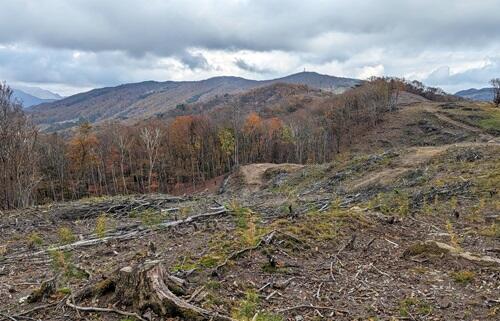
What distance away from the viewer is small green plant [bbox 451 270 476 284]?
6.43 m

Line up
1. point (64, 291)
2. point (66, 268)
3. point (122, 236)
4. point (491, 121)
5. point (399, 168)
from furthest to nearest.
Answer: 1. point (491, 121)
2. point (399, 168)
3. point (122, 236)
4. point (66, 268)
5. point (64, 291)

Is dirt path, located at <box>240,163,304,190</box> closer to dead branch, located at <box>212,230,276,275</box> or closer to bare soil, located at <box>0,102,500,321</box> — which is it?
bare soil, located at <box>0,102,500,321</box>

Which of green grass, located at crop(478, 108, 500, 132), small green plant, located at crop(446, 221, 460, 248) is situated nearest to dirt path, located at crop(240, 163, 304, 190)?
small green plant, located at crop(446, 221, 460, 248)

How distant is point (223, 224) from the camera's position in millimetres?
10438

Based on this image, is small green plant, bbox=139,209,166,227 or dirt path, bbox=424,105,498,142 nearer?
small green plant, bbox=139,209,166,227

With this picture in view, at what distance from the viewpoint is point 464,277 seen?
6.46 metres

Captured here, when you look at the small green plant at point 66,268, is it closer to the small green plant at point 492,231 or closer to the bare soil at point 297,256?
the bare soil at point 297,256

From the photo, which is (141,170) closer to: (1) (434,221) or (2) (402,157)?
(2) (402,157)

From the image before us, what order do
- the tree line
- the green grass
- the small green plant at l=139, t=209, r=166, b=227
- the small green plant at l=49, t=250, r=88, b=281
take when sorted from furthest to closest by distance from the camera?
the green grass < the tree line < the small green plant at l=139, t=209, r=166, b=227 < the small green plant at l=49, t=250, r=88, b=281

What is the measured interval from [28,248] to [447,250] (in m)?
9.47

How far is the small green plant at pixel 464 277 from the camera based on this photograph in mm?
6429

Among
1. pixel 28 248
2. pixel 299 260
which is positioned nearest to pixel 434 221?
pixel 299 260

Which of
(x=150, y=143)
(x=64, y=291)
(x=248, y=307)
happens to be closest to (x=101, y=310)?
(x=64, y=291)

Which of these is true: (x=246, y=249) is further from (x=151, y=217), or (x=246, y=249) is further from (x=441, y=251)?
(x=151, y=217)
